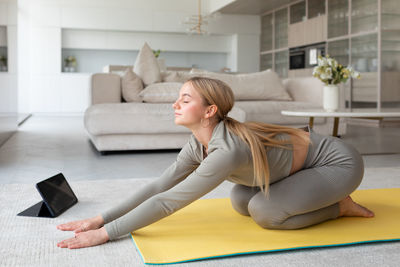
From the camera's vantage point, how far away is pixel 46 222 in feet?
6.16

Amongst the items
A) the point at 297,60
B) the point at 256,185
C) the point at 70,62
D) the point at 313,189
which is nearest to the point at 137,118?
the point at 256,185

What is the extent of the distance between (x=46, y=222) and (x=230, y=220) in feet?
2.43

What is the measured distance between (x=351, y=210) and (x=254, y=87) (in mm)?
3115

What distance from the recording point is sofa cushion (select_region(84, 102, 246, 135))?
3.78 m

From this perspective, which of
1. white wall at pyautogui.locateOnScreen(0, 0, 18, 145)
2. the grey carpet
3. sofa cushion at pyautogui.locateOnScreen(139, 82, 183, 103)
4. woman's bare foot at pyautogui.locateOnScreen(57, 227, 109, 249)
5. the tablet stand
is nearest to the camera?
the grey carpet

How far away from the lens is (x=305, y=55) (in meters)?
8.57

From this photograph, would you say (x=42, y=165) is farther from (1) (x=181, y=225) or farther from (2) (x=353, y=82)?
(2) (x=353, y=82)

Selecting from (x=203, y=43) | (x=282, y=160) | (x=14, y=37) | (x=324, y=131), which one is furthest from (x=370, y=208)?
(x=203, y=43)

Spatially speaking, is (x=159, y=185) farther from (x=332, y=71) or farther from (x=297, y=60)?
(x=297, y=60)

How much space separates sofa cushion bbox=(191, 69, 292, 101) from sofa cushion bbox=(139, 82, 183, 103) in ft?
2.00

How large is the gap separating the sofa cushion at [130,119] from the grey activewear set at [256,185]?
7.04 feet

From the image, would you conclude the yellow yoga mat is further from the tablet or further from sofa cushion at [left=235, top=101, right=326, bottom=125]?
sofa cushion at [left=235, top=101, right=326, bottom=125]

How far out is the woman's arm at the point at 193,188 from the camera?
145cm

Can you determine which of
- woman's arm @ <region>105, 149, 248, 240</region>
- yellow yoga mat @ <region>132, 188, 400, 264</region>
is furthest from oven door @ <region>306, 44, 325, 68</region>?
woman's arm @ <region>105, 149, 248, 240</region>
